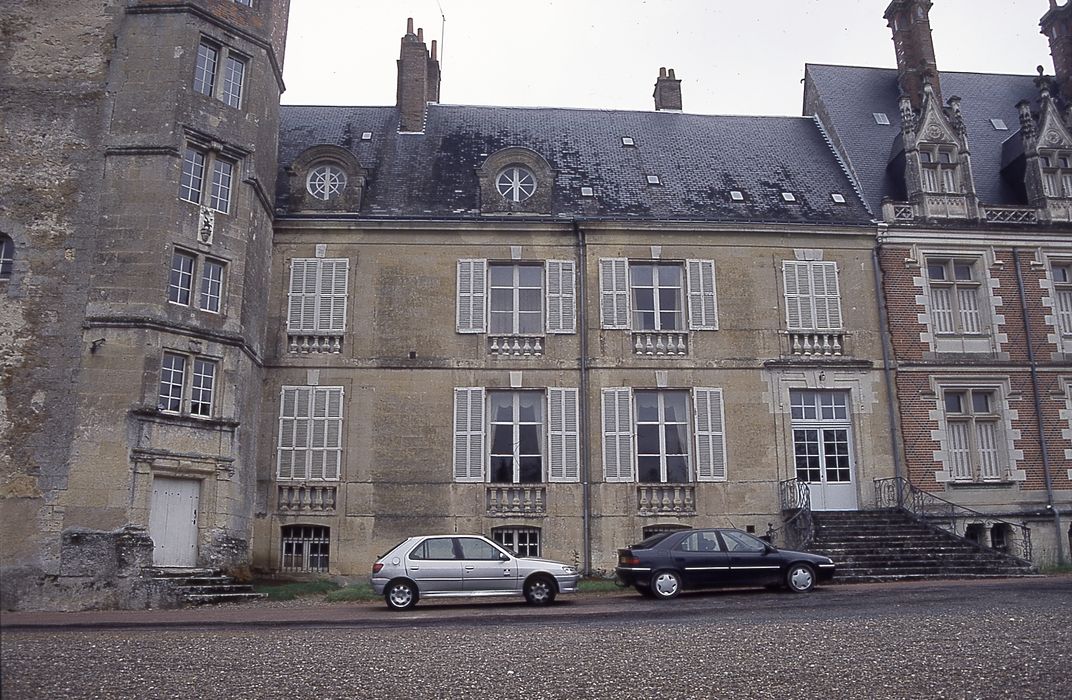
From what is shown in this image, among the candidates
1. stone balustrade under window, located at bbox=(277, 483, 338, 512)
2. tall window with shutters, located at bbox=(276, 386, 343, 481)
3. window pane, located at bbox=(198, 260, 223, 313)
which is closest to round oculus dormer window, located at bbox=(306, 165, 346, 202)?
window pane, located at bbox=(198, 260, 223, 313)

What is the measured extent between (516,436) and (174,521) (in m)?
7.32

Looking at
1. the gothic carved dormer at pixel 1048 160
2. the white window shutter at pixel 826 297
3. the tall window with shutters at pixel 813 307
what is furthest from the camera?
the gothic carved dormer at pixel 1048 160

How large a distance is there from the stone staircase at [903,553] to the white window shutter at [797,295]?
4.63m

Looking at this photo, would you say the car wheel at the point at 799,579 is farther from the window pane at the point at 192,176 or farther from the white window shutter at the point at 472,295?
the window pane at the point at 192,176

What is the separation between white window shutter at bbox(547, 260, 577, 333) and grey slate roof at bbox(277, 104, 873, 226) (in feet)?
4.81

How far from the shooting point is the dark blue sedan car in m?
15.0

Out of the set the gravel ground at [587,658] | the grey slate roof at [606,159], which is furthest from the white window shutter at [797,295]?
the gravel ground at [587,658]

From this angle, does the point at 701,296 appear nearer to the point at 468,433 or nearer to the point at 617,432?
the point at 617,432

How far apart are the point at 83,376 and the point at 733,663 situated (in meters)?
12.9

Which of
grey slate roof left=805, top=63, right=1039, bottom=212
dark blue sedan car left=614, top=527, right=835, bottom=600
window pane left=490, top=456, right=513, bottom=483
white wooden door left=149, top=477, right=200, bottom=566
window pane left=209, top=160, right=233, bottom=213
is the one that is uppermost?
grey slate roof left=805, top=63, right=1039, bottom=212

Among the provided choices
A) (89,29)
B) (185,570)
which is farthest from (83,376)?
(89,29)

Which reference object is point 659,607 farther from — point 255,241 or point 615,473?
point 255,241

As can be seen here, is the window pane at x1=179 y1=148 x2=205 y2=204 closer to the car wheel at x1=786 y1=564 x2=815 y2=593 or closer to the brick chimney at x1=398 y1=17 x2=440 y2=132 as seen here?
the brick chimney at x1=398 y1=17 x2=440 y2=132

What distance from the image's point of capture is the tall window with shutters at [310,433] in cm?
1939
